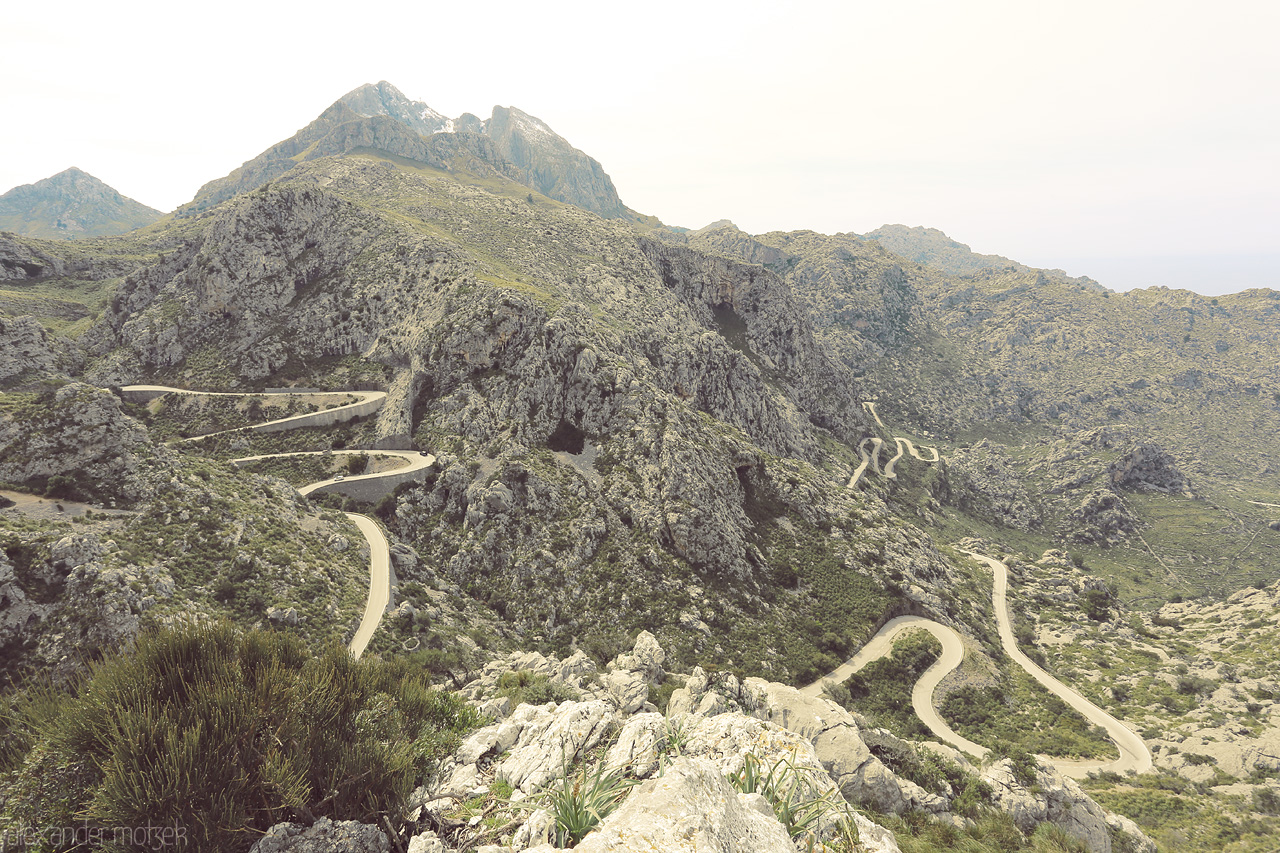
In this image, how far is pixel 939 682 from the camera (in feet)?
198

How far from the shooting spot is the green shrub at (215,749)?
8219mm

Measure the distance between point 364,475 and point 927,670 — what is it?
88.0m

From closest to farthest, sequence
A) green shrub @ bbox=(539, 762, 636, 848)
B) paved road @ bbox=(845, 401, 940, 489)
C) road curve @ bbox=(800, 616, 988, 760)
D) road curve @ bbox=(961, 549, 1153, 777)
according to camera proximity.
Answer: green shrub @ bbox=(539, 762, 636, 848) < road curve @ bbox=(961, 549, 1153, 777) < road curve @ bbox=(800, 616, 988, 760) < paved road @ bbox=(845, 401, 940, 489)

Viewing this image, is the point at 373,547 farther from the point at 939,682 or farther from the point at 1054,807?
the point at 939,682

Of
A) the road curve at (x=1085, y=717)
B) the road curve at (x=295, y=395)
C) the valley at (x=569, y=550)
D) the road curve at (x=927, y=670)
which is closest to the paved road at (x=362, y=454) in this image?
the valley at (x=569, y=550)

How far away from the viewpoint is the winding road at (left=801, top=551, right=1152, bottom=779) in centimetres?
5329

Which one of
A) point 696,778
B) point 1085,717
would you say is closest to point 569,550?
point 696,778

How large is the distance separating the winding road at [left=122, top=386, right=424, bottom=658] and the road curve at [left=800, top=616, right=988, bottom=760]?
49.6 m

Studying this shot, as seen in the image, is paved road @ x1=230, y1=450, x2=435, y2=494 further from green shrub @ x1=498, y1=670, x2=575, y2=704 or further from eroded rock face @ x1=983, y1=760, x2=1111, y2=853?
eroded rock face @ x1=983, y1=760, x2=1111, y2=853

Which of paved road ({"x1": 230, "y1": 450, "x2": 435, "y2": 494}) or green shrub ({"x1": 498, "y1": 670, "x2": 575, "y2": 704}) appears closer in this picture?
green shrub ({"x1": 498, "y1": 670, "x2": 575, "y2": 704})

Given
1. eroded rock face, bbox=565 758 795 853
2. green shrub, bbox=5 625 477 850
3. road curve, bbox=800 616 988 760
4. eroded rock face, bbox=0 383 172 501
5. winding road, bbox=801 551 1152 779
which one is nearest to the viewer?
eroded rock face, bbox=565 758 795 853

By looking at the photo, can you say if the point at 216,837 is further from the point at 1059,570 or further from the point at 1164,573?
the point at 1164,573

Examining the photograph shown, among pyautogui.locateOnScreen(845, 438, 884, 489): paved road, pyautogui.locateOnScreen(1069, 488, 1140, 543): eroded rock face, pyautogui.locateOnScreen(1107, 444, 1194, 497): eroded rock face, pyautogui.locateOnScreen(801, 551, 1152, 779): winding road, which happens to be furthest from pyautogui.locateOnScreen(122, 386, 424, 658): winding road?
pyautogui.locateOnScreen(1107, 444, 1194, 497): eroded rock face

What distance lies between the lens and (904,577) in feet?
248
